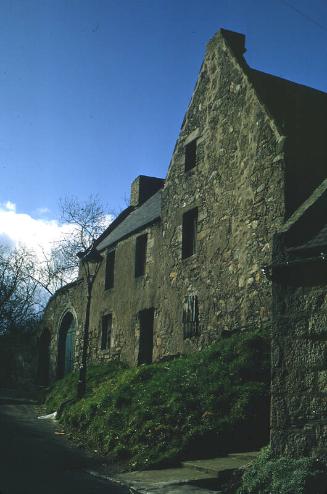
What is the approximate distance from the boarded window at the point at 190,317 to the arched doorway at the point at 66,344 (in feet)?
33.4

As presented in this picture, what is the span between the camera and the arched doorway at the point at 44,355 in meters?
26.2

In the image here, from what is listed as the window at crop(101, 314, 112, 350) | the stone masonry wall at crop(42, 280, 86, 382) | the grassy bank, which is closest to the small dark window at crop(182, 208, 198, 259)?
the grassy bank

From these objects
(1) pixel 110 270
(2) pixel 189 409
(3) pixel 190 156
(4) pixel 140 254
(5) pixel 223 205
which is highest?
(3) pixel 190 156

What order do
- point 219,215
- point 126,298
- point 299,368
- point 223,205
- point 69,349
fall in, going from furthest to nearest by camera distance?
point 69,349 < point 126,298 < point 219,215 < point 223,205 < point 299,368

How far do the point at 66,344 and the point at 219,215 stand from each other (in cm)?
1332

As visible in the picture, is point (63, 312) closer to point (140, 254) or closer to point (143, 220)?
point (140, 254)

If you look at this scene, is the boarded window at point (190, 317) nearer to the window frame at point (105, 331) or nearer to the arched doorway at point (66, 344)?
the window frame at point (105, 331)

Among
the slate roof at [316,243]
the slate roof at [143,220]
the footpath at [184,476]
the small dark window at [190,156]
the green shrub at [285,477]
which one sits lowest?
the footpath at [184,476]

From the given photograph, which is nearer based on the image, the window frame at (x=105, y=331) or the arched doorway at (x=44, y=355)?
the window frame at (x=105, y=331)

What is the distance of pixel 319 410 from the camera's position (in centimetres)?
600

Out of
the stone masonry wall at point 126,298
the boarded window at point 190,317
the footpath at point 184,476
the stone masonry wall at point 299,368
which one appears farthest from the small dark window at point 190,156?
the stone masonry wall at point 299,368

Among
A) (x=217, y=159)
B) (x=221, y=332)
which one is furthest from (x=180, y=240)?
(x=221, y=332)

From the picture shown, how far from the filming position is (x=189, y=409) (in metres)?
9.11

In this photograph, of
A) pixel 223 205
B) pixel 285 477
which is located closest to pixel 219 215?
pixel 223 205
